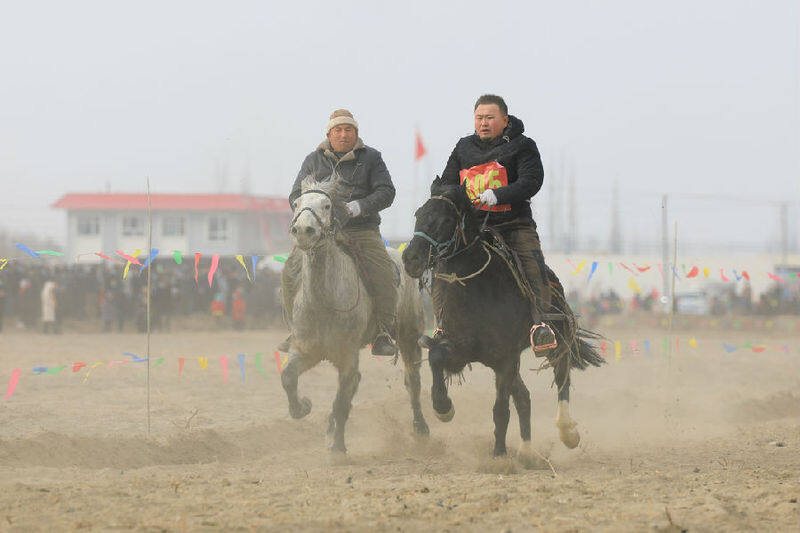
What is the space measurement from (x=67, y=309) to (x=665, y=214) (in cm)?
1956

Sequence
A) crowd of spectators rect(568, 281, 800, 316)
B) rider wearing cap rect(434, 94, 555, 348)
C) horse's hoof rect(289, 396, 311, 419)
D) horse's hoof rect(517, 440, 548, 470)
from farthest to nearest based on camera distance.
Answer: crowd of spectators rect(568, 281, 800, 316)
horse's hoof rect(289, 396, 311, 419)
horse's hoof rect(517, 440, 548, 470)
rider wearing cap rect(434, 94, 555, 348)

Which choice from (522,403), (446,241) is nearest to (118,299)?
(522,403)

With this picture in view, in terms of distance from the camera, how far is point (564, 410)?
8.29m

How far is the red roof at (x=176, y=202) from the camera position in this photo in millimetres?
59469

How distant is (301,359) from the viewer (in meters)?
8.90

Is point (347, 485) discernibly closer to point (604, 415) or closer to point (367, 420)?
point (367, 420)

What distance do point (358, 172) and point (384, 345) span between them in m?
1.71

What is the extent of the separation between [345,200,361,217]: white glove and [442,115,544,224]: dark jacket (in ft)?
3.70

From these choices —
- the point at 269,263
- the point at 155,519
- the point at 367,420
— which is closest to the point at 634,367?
the point at 367,420

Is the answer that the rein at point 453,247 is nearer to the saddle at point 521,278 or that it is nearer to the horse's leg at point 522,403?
the saddle at point 521,278

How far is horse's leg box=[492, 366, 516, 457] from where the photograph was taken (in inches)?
306

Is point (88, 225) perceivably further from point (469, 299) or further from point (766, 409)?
point (469, 299)

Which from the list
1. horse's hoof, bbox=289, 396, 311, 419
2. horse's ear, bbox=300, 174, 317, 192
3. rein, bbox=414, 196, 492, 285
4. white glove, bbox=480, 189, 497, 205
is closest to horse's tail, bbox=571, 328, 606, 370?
rein, bbox=414, 196, 492, 285

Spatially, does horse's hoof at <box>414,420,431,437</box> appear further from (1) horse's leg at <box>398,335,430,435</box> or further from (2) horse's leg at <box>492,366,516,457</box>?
(2) horse's leg at <box>492,366,516,457</box>
